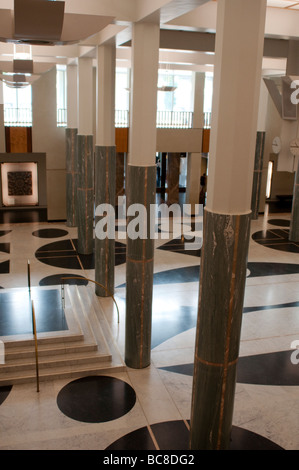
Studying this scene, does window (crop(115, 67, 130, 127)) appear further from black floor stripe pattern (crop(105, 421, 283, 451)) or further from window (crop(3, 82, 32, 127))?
black floor stripe pattern (crop(105, 421, 283, 451))

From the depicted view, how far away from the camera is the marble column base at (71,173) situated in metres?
20.1

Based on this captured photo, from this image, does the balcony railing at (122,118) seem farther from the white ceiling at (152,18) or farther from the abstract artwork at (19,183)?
the white ceiling at (152,18)

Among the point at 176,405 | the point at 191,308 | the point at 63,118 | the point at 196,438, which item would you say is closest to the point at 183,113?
the point at 63,118

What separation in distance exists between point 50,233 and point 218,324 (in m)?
14.9

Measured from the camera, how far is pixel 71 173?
66.6 feet

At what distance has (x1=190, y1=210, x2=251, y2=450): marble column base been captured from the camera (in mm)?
5672

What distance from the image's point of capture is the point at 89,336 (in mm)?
10258

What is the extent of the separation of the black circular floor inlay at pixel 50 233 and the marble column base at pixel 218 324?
1392 centimetres

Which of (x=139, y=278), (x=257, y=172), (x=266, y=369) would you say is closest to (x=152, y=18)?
(x=139, y=278)

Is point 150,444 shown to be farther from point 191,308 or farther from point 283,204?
point 283,204

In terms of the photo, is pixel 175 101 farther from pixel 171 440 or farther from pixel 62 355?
pixel 171 440

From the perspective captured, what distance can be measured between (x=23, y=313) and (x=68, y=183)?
1038cm

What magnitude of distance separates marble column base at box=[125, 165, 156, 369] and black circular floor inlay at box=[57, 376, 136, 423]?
75 centimetres

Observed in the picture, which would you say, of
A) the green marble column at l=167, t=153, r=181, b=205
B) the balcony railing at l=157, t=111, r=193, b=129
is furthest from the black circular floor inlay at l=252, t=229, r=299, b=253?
the balcony railing at l=157, t=111, r=193, b=129
